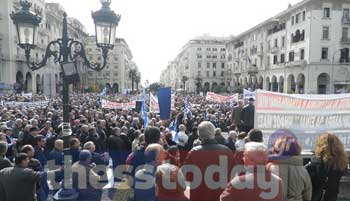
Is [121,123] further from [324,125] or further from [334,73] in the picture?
[334,73]

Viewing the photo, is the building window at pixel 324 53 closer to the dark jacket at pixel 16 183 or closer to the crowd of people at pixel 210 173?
the crowd of people at pixel 210 173

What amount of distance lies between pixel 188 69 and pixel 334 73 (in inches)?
2709

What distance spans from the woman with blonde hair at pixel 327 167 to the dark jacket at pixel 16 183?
3.74 metres

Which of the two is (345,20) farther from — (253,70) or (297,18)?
(253,70)

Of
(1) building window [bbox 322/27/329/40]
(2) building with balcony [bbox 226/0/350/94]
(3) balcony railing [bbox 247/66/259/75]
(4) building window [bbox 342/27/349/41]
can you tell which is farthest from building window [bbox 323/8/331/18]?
(3) balcony railing [bbox 247/66/259/75]

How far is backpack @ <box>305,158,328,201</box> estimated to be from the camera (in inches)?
156

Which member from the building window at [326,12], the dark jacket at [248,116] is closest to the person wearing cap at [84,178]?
the dark jacket at [248,116]

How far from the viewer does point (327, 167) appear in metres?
3.92

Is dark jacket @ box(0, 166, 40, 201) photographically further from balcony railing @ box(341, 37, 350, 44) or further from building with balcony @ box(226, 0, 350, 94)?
balcony railing @ box(341, 37, 350, 44)

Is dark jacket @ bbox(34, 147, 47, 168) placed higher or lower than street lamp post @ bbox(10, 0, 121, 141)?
lower

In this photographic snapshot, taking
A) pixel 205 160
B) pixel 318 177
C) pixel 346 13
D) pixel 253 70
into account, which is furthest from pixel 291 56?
pixel 205 160

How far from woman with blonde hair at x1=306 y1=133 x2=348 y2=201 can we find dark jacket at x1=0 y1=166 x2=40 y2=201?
12.3 feet

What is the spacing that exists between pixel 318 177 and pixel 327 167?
7.4 inches

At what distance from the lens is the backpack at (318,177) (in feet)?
13.0
